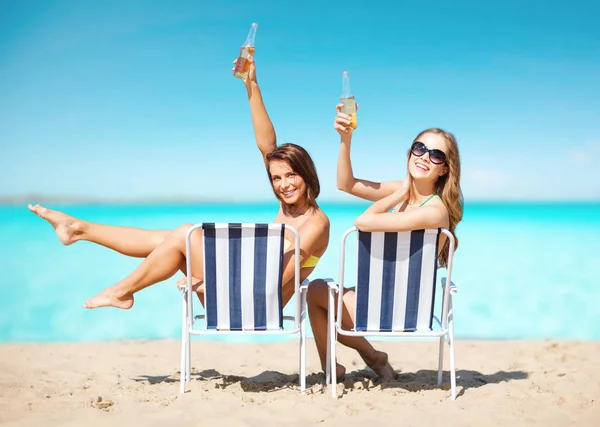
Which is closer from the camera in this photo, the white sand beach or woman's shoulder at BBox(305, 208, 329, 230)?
the white sand beach

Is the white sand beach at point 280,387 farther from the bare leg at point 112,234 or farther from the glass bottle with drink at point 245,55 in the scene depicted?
the glass bottle with drink at point 245,55

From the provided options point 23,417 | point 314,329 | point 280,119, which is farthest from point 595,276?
point 280,119

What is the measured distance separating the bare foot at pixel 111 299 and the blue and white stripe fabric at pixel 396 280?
4.57 ft

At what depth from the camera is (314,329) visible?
393cm

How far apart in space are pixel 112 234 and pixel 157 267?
1.43ft

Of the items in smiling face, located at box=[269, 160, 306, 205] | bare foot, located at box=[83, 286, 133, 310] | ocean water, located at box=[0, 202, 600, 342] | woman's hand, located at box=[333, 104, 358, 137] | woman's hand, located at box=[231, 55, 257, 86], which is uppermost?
woman's hand, located at box=[231, 55, 257, 86]

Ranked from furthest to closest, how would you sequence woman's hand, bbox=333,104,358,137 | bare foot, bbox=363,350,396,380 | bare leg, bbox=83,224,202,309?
1. bare foot, bbox=363,350,396,380
2. woman's hand, bbox=333,104,358,137
3. bare leg, bbox=83,224,202,309

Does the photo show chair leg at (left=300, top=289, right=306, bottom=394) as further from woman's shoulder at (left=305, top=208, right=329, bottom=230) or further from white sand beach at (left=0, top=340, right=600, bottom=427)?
woman's shoulder at (left=305, top=208, right=329, bottom=230)

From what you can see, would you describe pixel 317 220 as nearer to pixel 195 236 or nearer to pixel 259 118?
pixel 195 236

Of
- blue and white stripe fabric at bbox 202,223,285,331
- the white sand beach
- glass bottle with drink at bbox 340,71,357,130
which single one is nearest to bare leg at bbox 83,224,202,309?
blue and white stripe fabric at bbox 202,223,285,331

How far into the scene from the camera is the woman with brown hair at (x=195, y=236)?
3.63 m

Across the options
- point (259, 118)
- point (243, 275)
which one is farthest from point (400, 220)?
point (259, 118)

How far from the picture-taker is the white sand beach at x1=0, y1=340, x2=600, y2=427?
3.16 metres

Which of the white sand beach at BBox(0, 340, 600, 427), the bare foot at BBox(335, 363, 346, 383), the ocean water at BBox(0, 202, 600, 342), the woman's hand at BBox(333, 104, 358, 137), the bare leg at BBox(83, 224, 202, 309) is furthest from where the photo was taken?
the ocean water at BBox(0, 202, 600, 342)
